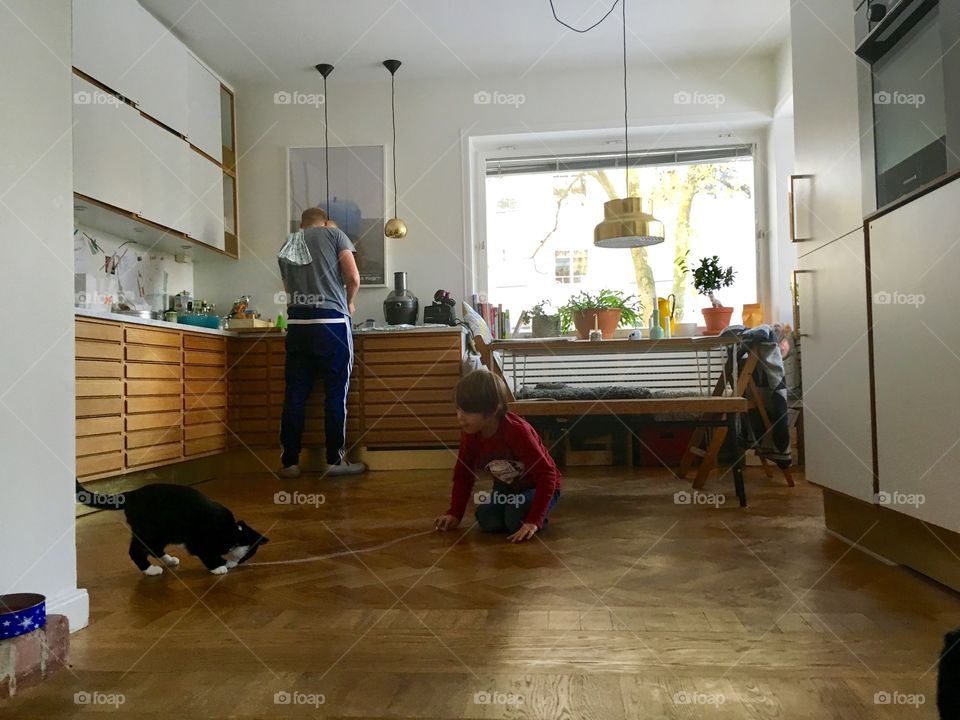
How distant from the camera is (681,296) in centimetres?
587

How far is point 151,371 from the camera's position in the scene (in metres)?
4.11

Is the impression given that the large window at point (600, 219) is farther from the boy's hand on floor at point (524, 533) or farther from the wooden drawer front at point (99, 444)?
the boy's hand on floor at point (524, 533)

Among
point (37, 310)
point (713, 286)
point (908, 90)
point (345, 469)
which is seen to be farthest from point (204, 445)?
point (908, 90)

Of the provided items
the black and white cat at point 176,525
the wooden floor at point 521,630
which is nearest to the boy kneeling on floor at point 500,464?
the wooden floor at point 521,630

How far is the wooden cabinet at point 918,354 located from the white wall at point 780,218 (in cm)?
340

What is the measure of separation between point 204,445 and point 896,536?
383 cm

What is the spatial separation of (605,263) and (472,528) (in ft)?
11.2

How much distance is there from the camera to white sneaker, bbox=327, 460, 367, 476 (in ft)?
15.8

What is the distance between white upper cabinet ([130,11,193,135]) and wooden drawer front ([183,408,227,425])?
5.74ft

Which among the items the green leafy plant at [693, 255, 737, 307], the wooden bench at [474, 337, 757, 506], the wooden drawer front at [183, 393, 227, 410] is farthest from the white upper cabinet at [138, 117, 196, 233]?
the green leafy plant at [693, 255, 737, 307]

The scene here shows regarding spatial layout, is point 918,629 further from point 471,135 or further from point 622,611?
point 471,135

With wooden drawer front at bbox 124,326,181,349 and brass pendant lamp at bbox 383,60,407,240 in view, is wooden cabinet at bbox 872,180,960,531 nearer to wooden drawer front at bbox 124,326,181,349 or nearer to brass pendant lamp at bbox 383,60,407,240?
wooden drawer front at bbox 124,326,181,349

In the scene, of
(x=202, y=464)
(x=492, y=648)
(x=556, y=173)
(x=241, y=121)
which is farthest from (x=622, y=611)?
(x=241, y=121)

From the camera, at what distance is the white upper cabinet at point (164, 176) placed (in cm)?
445
